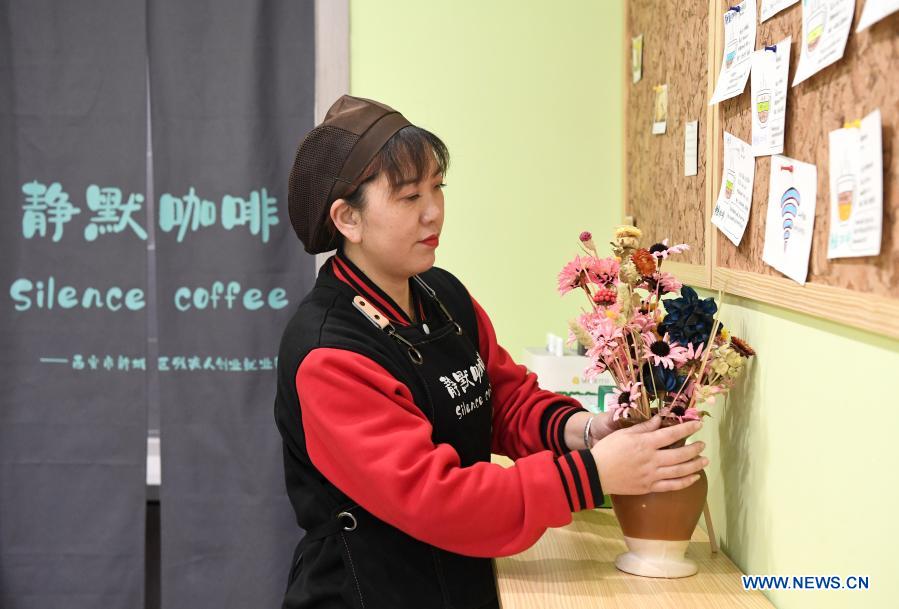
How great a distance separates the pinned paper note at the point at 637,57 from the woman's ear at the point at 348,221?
109 centimetres

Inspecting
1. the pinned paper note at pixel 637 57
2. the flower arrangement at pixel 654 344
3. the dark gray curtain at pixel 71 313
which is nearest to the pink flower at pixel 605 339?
the flower arrangement at pixel 654 344

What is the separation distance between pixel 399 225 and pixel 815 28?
0.64 meters

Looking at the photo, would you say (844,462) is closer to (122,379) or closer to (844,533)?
(844,533)

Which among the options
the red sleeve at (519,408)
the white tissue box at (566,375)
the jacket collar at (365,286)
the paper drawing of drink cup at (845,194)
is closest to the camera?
the paper drawing of drink cup at (845,194)

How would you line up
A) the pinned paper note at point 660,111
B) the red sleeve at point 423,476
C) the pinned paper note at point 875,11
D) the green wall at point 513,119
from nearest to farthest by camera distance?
the pinned paper note at point 875,11 → the red sleeve at point 423,476 → the pinned paper note at point 660,111 → the green wall at point 513,119

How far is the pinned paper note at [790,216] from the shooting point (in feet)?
3.67

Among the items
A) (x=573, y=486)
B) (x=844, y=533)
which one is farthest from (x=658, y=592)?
(x=844, y=533)

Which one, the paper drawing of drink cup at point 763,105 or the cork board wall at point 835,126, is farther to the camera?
the paper drawing of drink cup at point 763,105

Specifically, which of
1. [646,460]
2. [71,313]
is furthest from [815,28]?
[71,313]

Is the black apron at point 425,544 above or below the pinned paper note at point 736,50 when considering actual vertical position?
below

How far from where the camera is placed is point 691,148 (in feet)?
5.65

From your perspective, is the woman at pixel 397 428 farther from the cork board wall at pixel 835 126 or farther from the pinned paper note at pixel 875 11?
the pinned paper note at pixel 875 11

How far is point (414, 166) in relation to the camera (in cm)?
141

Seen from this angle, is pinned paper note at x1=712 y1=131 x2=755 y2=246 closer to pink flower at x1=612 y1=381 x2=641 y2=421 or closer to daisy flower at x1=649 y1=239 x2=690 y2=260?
daisy flower at x1=649 y1=239 x2=690 y2=260
